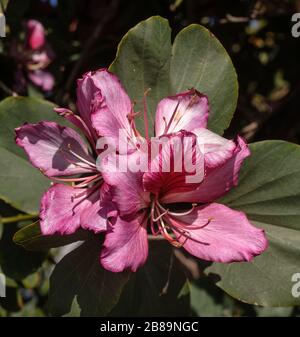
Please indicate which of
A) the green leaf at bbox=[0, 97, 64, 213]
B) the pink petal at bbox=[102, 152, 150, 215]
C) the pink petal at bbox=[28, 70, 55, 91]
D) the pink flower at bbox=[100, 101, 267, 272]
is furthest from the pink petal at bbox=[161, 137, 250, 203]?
the pink petal at bbox=[28, 70, 55, 91]

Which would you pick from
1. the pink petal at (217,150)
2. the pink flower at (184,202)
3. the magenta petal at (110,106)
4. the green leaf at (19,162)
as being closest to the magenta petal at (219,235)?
the pink flower at (184,202)

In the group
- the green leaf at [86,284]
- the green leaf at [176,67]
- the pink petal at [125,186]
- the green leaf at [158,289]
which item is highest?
the green leaf at [176,67]

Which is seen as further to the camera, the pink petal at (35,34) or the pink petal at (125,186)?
the pink petal at (35,34)

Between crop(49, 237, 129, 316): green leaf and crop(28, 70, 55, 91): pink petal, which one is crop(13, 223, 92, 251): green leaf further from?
crop(28, 70, 55, 91): pink petal

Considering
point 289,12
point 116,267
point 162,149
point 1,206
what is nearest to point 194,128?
point 162,149

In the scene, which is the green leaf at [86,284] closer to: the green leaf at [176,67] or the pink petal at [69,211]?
the pink petal at [69,211]

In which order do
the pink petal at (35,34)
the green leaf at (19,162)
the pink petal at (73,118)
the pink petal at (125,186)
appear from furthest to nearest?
the pink petal at (35,34), the green leaf at (19,162), the pink petal at (73,118), the pink petal at (125,186)

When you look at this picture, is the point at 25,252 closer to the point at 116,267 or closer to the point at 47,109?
the point at 47,109

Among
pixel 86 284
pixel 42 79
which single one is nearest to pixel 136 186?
pixel 86 284
